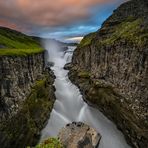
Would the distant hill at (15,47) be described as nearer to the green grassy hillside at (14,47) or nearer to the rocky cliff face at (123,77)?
the green grassy hillside at (14,47)

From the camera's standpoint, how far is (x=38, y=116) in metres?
37.3

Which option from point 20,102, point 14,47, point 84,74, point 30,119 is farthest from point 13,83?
point 84,74

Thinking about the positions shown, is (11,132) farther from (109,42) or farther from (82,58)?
(82,58)

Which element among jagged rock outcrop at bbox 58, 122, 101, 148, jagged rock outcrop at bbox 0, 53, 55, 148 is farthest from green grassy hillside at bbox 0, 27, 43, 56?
jagged rock outcrop at bbox 58, 122, 101, 148

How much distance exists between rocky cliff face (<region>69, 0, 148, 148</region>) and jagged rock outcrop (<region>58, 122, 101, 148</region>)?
19.3 ft

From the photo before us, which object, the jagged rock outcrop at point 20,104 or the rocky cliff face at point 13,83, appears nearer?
the rocky cliff face at point 13,83

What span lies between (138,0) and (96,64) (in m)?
21.3

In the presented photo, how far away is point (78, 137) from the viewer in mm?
29766

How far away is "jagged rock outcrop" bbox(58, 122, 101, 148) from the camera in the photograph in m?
28.7

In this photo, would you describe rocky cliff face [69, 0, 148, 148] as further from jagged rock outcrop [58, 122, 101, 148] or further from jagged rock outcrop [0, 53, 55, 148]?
jagged rock outcrop [0, 53, 55, 148]

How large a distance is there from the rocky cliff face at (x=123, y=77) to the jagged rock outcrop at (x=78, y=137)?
232 inches

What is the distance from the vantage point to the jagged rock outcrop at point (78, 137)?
2868 cm

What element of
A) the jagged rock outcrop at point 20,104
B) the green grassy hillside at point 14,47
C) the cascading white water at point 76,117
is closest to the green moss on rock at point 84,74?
the cascading white water at point 76,117

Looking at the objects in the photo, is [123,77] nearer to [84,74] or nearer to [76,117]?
[76,117]
